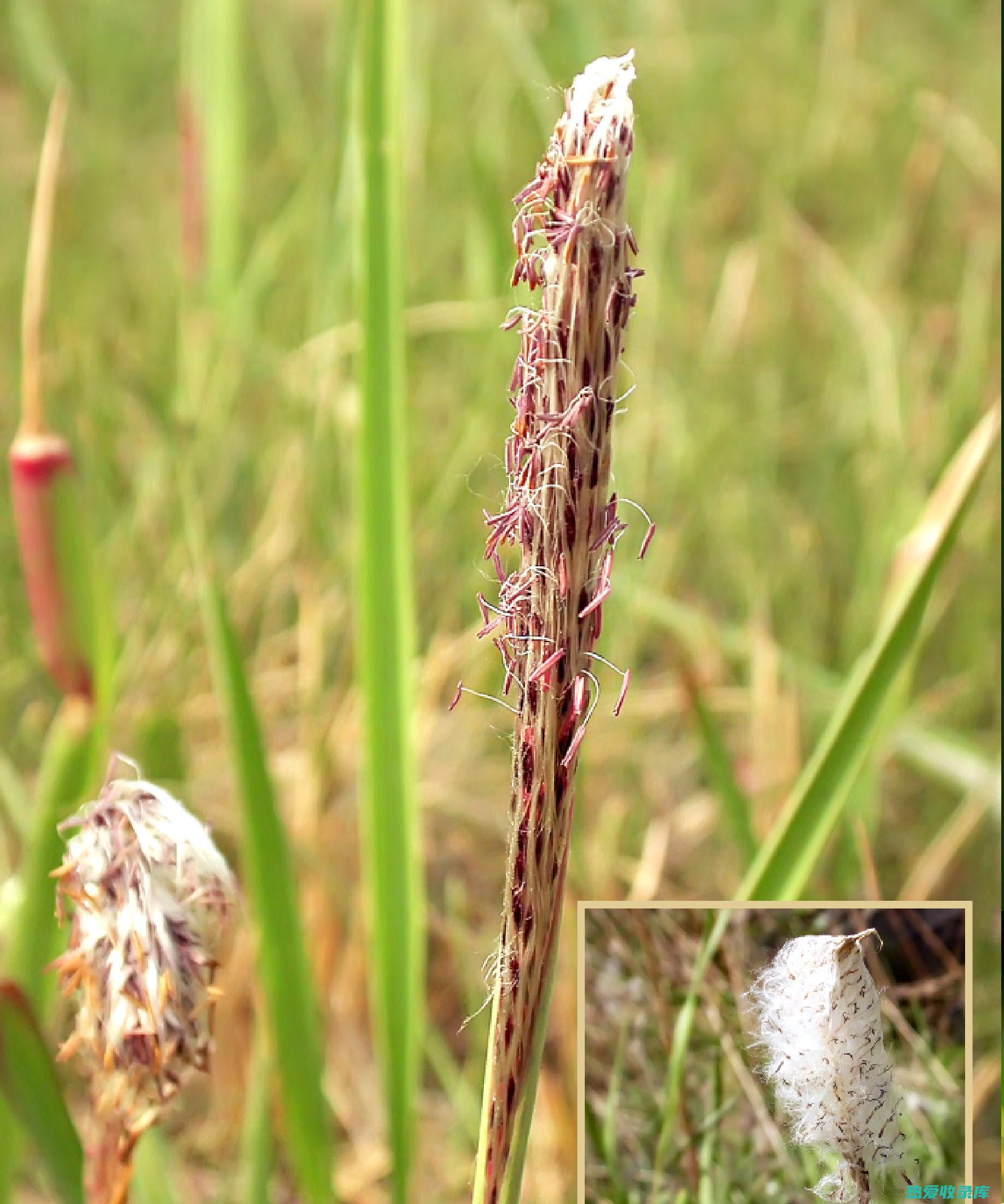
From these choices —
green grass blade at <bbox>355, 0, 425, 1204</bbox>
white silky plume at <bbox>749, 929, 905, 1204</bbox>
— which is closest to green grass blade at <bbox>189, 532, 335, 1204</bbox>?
green grass blade at <bbox>355, 0, 425, 1204</bbox>

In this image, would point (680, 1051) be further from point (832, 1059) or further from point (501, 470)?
point (501, 470)

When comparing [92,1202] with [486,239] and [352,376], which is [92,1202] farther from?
[352,376]

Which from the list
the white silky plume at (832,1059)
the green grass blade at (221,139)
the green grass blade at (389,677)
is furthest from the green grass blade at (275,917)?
the green grass blade at (221,139)

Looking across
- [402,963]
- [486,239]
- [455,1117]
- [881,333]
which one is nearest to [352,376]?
[486,239]

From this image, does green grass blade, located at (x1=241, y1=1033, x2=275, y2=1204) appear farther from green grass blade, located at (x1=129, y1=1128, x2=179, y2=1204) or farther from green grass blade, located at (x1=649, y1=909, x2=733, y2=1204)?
green grass blade, located at (x1=649, y1=909, x2=733, y2=1204)

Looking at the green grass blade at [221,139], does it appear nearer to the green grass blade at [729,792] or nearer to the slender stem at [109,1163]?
the green grass blade at [729,792]

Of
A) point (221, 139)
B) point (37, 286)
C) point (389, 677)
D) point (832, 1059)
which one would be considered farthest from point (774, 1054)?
point (221, 139)
